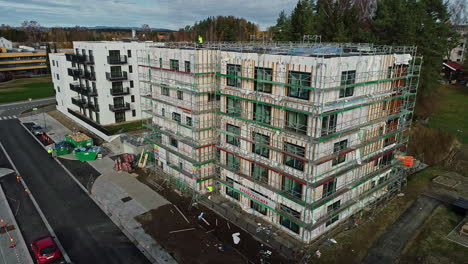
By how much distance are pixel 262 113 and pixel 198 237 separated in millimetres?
11969

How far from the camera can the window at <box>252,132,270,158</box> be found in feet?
89.4

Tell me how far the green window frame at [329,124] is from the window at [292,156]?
2.18 meters

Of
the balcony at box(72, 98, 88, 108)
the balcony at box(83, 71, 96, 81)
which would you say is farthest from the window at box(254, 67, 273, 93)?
the balcony at box(72, 98, 88, 108)

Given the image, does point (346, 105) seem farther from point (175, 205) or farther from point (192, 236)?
point (175, 205)

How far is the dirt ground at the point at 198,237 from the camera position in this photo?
24531 mm

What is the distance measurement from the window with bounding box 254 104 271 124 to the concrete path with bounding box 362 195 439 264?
530 inches

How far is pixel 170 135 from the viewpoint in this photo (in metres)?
35.7

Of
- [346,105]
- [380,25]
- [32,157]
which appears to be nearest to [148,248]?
[346,105]

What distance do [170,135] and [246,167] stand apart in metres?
10.7

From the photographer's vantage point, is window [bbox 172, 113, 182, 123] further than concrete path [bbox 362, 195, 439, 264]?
Yes

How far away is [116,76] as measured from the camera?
5466cm

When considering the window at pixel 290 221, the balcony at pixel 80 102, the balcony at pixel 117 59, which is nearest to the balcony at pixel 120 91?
the balcony at pixel 117 59

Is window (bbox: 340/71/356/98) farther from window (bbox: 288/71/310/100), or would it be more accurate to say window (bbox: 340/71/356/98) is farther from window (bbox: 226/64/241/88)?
window (bbox: 226/64/241/88)

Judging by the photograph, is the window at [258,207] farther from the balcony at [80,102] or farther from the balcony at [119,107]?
the balcony at [80,102]
